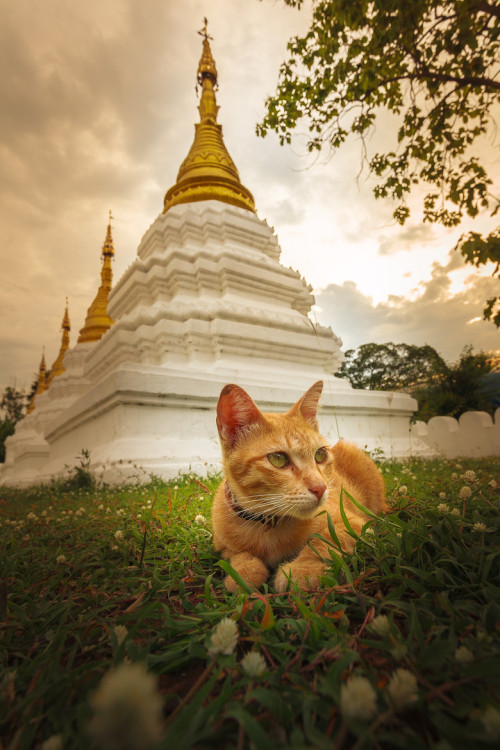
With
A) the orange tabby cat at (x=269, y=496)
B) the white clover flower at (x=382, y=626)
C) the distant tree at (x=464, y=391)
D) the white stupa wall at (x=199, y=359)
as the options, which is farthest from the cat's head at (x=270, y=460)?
the distant tree at (x=464, y=391)

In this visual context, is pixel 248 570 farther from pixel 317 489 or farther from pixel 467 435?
pixel 467 435

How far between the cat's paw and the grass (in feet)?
0.18

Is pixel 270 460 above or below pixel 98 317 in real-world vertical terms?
below

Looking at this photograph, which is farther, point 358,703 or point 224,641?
point 224,641

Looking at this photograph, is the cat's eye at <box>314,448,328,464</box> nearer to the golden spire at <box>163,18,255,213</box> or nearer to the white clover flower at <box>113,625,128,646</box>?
the white clover flower at <box>113,625,128,646</box>

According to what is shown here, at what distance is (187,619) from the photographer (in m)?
1.20

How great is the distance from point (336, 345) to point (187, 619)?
832 cm

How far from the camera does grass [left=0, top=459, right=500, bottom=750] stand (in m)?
0.68

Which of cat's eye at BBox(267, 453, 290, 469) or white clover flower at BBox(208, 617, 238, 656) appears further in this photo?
→ cat's eye at BBox(267, 453, 290, 469)

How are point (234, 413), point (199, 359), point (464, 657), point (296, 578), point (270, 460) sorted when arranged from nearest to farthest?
point (464, 657), point (296, 578), point (270, 460), point (234, 413), point (199, 359)

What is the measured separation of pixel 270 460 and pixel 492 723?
Result: 3.66 ft

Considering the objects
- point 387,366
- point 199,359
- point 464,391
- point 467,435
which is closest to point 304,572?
point 199,359

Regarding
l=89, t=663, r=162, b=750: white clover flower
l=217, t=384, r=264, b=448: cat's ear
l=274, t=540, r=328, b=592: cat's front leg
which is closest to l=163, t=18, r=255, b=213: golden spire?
l=217, t=384, r=264, b=448: cat's ear

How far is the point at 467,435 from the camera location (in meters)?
8.83
